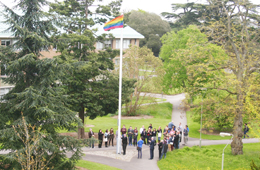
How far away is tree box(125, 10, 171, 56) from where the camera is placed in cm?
7406

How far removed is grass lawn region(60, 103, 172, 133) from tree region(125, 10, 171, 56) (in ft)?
86.7

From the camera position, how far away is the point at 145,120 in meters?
41.2

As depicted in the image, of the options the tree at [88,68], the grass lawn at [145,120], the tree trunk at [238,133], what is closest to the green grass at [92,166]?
the tree at [88,68]

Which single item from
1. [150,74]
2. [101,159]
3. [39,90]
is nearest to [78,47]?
[101,159]

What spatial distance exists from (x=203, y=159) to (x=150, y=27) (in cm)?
5811

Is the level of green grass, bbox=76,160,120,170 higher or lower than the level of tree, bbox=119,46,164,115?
lower

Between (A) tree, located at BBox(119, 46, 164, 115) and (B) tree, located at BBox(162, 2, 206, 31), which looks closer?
(A) tree, located at BBox(119, 46, 164, 115)

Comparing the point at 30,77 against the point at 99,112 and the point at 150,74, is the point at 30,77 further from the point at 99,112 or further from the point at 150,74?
the point at 150,74

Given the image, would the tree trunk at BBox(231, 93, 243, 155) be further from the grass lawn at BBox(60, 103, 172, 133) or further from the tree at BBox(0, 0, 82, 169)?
the grass lawn at BBox(60, 103, 172, 133)

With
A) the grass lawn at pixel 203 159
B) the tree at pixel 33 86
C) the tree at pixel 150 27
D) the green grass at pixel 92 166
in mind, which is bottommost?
the grass lawn at pixel 203 159

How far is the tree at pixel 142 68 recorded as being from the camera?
39938mm

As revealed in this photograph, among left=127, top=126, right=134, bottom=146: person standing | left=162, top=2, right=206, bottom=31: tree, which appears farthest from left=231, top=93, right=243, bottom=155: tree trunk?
left=162, top=2, right=206, bottom=31: tree

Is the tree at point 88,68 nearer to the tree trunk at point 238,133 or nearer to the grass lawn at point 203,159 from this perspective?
the grass lawn at point 203,159

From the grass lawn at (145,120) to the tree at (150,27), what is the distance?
86.7 ft
